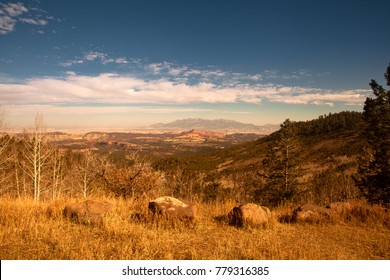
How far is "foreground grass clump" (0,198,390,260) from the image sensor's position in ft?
17.6

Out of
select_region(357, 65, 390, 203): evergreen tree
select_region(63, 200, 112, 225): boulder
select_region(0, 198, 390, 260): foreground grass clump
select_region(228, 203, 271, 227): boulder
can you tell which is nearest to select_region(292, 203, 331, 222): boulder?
select_region(0, 198, 390, 260): foreground grass clump

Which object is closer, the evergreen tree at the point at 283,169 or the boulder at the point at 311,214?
the boulder at the point at 311,214

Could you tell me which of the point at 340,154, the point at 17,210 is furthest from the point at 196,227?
the point at 340,154

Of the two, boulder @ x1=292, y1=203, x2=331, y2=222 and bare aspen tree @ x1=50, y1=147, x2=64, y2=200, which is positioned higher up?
boulder @ x1=292, y1=203, x2=331, y2=222

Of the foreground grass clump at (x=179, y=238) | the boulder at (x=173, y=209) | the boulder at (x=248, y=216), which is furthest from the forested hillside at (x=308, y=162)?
the foreground grass clump at (x=179, y=238)

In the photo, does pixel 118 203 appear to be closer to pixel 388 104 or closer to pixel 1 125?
pixel 1 125

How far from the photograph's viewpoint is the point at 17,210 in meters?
7.79

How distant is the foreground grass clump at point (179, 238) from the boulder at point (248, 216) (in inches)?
10.8

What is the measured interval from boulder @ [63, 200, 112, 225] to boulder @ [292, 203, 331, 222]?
6026 mm

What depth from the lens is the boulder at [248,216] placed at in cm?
748

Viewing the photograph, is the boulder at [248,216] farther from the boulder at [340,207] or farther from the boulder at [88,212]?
the boulder at [88,212]

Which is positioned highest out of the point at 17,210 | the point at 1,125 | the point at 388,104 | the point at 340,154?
the point at 388,104

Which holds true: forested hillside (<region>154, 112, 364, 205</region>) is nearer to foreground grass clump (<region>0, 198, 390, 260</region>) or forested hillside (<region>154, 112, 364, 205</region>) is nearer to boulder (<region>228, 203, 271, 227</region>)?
boulder (<region>228, 203, 271, 227</region>)

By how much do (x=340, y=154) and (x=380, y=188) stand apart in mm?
78111
